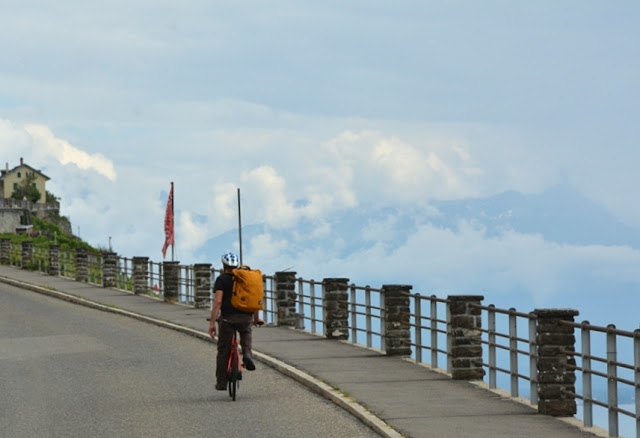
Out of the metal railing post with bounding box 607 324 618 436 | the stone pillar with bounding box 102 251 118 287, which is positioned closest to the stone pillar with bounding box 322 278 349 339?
the metal railing post with bounding box 607 324 618 436

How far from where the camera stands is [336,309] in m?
26.9

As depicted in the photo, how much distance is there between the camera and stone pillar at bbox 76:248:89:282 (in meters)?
51.6

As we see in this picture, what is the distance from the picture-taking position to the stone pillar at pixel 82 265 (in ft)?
169

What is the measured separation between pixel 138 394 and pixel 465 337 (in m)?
4.93

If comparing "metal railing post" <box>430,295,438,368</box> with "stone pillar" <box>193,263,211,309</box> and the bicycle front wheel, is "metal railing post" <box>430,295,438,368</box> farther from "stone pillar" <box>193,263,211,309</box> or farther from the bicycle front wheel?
"stone pillar" <box>193,263,211,309</box>

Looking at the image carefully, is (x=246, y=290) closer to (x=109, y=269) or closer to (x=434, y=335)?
(x=434, y=335)

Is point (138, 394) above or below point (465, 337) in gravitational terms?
below

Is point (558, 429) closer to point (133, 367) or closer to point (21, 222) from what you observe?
point (133, 367)

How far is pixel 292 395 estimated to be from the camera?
17250mm

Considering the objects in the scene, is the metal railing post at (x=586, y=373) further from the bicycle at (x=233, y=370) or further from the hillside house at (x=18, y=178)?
the hillside house at (x=18, y=178)

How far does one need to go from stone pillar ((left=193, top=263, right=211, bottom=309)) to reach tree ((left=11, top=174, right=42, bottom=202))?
5904 inches

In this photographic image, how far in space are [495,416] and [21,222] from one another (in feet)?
483

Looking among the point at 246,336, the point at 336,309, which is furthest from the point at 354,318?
the point at 246,336

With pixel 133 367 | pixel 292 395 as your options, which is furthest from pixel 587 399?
pixel 133 367
